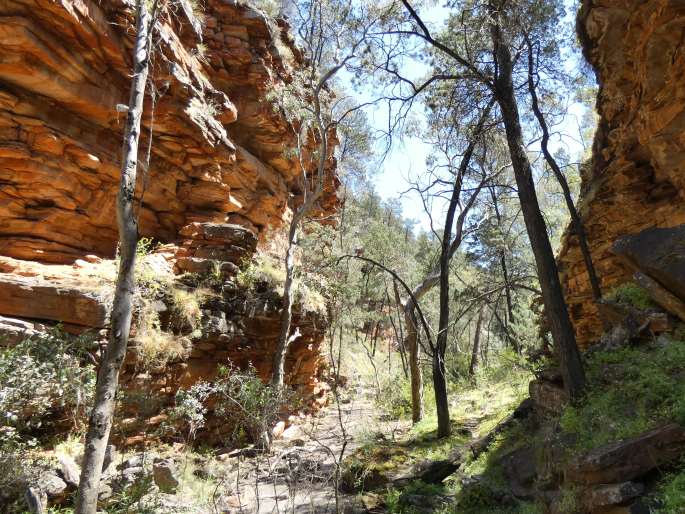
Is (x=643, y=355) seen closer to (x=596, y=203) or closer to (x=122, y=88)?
(x=596, y=203)

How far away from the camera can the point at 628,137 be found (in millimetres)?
8789

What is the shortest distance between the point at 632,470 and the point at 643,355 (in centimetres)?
226

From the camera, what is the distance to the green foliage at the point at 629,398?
175 inches

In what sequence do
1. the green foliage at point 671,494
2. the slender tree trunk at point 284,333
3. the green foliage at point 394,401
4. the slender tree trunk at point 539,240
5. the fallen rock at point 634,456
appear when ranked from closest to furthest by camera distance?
the green foliage at point 671,494 → the fallen rock at point 634,456 → the slender tree trunk at point 539,240 → the slender tree trunk at point 284,333 → the green foliage at point 394,401

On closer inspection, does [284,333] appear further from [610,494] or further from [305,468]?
[610,494]

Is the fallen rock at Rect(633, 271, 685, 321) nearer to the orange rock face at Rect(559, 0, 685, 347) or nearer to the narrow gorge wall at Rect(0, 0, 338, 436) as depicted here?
the orange rock face at Rect(559, 0, 685, 347)

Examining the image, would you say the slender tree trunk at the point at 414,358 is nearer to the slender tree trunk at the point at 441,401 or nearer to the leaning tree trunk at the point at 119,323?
the slender tree trunk at the point at 441,401

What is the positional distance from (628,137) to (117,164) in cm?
1329

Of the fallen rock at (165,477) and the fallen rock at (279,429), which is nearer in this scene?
the fallen rock at (165,477)

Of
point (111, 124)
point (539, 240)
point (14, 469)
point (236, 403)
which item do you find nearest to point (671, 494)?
point (539, 240)

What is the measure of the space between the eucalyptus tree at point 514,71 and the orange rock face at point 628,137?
1448 mm

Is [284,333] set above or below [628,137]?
below

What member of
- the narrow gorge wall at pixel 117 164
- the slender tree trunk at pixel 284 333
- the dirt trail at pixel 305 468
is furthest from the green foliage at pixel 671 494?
the slender tree trunk at pixel 284 333

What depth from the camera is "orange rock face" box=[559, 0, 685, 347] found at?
7027 millimetres
